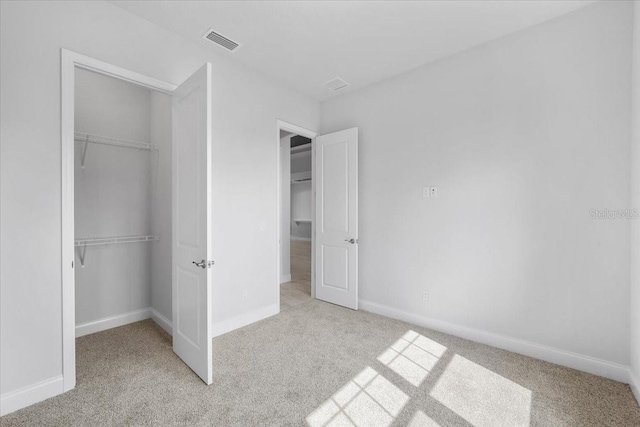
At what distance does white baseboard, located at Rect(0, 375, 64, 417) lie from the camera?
5.79 feet

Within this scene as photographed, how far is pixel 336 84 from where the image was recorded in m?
3.65

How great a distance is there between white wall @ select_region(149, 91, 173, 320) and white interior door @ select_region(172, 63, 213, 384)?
2.03 ft

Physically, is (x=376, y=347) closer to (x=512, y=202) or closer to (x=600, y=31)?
(x=512, y=202)

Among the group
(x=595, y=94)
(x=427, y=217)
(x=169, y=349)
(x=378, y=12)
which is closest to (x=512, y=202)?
(x=427, y=217)

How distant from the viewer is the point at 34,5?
1.90 metres

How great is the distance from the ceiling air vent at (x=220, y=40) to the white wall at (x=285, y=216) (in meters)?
2.29

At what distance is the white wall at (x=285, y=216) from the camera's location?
515 cm

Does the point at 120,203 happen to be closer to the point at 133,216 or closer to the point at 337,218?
the point at 133,216

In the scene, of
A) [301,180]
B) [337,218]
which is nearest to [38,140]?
[337,218]

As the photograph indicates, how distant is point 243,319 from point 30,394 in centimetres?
169

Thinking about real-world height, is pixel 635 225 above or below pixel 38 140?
below

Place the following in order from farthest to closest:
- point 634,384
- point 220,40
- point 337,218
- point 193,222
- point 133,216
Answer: point 337,218 < point 133,216 < point 220,40 < point 193,222 < point 634,384

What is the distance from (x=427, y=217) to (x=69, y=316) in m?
3.32

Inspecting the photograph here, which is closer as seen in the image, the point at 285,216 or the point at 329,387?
the point at 329,387
